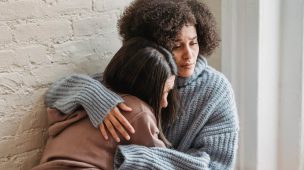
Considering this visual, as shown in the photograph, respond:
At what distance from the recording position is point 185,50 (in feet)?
3.88

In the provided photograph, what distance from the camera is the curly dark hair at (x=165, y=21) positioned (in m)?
1.14

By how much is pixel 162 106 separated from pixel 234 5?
428 mm

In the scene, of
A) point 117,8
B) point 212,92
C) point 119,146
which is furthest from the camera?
point 117,8

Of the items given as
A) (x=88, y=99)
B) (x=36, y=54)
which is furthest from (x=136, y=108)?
(x=36, y=54)

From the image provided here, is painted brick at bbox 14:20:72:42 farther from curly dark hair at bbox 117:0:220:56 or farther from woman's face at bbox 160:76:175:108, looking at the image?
woman's face at bbox 160:76:175:108

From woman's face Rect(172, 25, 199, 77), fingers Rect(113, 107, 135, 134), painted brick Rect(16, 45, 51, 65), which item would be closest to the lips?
woman's face Rect(172, 25, 199, 77)

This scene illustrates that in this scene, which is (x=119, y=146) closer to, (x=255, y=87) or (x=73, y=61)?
(x=73, y=61)

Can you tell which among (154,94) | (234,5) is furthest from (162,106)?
(234,5)

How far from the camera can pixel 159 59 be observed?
3.53 feet

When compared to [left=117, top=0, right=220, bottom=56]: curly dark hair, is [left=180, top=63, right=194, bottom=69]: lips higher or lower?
lower

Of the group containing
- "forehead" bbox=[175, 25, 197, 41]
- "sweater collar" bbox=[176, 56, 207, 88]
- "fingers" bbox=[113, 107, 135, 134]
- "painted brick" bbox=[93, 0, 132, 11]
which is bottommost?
"fingers" bbox=[113, 107, 135, 134]

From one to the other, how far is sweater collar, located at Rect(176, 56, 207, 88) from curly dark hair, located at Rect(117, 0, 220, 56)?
51mm

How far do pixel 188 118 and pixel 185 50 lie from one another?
0.61 feet

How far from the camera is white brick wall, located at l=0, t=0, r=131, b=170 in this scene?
1.17m
